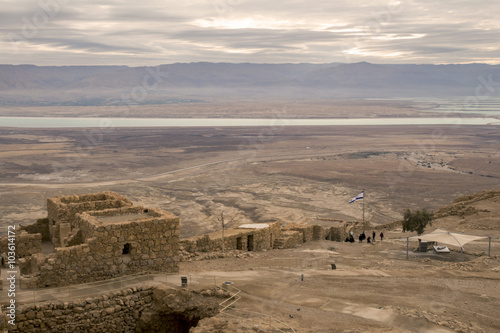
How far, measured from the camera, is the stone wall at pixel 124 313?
1335cm

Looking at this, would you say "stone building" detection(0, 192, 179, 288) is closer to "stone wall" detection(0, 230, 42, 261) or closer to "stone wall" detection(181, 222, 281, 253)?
"stone wall" detection(0, 230, 42, 261)

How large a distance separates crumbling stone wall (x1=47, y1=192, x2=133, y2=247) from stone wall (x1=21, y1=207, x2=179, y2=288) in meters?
2.03

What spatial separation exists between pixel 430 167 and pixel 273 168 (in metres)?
25.2

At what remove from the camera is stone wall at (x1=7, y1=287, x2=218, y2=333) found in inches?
526

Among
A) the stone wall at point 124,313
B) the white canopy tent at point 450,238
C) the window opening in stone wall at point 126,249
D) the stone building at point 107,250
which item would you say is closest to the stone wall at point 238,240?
the stone building at point 107,250

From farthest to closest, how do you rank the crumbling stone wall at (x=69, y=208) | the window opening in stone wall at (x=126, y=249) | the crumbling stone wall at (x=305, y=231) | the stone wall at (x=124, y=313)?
the crumbling stone wall at (x=305, y=231) < the crumbling stone wall at (x=69, y=208) < the window opening in stone wall at (x=126, y=249) < the stone wall at (x=124, y=313)

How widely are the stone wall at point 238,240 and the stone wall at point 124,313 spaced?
19.5 ft

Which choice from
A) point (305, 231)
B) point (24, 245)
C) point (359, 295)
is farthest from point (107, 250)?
point (305, 231)

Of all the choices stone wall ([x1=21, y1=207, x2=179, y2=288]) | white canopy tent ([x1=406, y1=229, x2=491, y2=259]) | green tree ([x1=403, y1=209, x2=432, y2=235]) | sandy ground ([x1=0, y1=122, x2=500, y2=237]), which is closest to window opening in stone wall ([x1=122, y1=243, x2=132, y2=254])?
stone wall ([x1=21, y1=207, x2=179, y2=288])

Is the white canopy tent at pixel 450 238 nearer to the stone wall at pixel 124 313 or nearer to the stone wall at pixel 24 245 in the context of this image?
the stone wall at pixel 124 313

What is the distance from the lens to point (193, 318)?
1477cm

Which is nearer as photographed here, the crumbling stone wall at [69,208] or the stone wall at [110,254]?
the stone wall at [110,254]

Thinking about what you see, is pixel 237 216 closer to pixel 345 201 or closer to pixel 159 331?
pixel 345 201

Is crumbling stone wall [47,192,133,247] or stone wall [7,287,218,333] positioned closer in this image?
stone wall [7,287,218,333]
